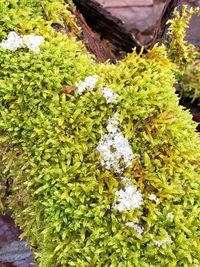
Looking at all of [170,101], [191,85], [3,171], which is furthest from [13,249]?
[191,85]

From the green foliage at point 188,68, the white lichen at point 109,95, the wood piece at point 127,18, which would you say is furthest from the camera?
→ the green foliage at point 188,68

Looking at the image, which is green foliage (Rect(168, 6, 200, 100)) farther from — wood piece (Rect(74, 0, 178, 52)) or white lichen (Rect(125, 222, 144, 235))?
white lichen (Rect(125, 222, 144, 235))

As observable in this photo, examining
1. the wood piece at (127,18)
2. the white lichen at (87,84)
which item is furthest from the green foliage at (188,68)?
the white lichen at (87,84)

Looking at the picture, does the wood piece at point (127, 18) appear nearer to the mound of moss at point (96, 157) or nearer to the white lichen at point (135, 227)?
the mound of moss at point (96, 157)

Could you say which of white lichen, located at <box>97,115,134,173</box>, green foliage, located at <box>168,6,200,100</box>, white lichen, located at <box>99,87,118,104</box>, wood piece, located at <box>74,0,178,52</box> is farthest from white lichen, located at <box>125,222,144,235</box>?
green foliage, located at <box>168,6,200,100</box>

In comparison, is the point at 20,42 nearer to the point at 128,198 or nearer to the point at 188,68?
the point at 128,198

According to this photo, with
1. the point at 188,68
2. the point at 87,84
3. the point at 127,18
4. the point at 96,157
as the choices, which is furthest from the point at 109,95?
the point at 127,18
